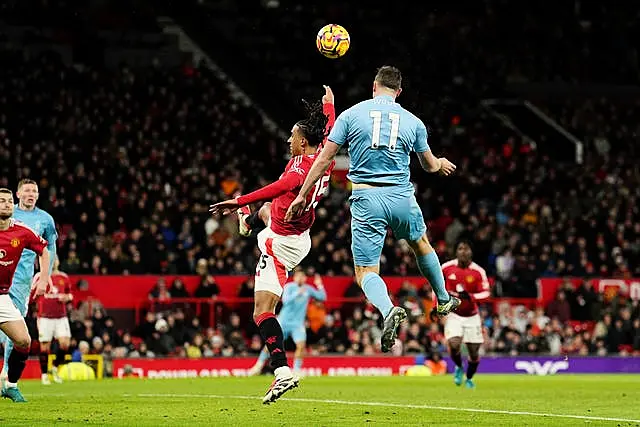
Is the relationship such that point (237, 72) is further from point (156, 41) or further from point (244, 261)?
point (244, 261)

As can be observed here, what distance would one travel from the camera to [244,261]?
3000 cm

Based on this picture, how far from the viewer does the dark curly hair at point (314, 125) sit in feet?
43.1

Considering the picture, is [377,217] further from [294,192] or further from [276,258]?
[276,258]

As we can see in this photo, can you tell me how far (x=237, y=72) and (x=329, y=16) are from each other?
4.56 meters

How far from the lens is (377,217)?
11984 mm

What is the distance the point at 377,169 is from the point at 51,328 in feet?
42.2

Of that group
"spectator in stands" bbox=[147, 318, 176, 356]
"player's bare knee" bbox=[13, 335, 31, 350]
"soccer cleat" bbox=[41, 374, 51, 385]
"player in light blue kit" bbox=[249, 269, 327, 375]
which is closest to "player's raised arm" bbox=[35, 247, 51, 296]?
"player's bare knee" bbox=[13, 335, 31, 350]

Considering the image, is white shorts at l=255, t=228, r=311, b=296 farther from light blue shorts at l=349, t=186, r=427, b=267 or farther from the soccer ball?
the soccer ball

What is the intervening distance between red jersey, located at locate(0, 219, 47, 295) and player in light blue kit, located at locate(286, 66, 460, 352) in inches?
140

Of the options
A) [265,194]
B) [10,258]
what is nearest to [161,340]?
[10,258]

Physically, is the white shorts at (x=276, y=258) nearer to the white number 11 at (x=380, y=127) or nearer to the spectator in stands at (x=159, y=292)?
the white number 11 at (x=380, y=127)

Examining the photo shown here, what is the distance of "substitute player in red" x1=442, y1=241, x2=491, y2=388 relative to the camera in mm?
21266

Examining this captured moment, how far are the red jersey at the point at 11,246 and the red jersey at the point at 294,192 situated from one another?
9.83 feet

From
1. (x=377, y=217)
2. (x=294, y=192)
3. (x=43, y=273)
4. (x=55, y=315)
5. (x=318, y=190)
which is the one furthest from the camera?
(x=55, y=315)
